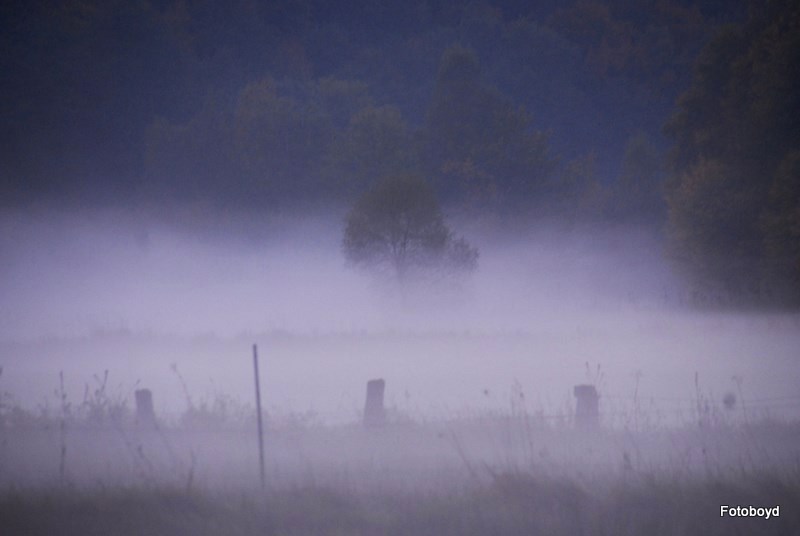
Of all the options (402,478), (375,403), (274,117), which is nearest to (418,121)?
(274,117)

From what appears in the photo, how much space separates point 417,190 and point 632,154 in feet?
46.3

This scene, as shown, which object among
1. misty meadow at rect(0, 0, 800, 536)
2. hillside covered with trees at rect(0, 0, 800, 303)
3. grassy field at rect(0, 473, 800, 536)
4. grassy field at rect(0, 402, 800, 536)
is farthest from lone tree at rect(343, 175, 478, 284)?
grassy field at rect(0, 473, 800, 536)

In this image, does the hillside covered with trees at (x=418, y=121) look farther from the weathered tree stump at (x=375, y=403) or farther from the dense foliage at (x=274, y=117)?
the weathered tree stump at (x=375, y=403)

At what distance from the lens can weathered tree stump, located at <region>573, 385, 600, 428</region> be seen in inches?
333

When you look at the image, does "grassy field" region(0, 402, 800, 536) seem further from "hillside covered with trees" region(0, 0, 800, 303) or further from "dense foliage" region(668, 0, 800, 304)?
"hillside covered with trees" region(0, 0, 800, 303)

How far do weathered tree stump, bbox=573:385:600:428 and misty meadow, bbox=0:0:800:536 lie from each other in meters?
0.03

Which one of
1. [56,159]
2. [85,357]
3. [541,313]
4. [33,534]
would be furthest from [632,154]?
[33,534]

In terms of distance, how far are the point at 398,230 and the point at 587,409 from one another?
10277mm

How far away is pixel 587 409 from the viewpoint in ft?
28.0

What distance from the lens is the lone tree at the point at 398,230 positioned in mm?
18297

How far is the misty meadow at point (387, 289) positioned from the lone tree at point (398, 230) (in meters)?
0.07

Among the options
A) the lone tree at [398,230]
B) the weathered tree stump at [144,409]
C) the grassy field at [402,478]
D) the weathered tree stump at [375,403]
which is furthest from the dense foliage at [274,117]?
the grassy field at [402,478]

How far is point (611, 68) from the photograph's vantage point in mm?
43812

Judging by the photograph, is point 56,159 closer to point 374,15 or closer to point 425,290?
point 425,290
